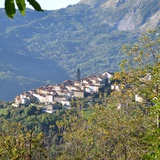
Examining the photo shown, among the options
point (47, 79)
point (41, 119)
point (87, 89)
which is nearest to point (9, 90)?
point (47, 79)

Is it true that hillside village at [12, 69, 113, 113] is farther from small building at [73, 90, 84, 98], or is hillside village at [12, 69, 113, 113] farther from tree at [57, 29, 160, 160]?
tree at [57, 29, 160, 160]

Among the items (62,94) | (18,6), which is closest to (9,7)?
(18,6)

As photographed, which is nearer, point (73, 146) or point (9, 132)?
point (9, 132)

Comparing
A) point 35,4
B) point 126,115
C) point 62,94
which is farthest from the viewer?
point 62,94

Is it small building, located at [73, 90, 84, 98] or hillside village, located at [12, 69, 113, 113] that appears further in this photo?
small building, located at [73, 90, 84, 98]

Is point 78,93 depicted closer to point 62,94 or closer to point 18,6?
point 62,94

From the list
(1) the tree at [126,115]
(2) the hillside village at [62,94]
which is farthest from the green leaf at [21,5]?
(2) the hillside village at [62,94]

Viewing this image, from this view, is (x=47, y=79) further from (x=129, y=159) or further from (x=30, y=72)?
(x=129, y=159)

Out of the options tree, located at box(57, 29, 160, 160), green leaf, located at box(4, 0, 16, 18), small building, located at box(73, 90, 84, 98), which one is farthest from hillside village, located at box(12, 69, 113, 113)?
green leaf, located at box(4, 0, 16, 18)

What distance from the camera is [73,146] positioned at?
8922 millimetres

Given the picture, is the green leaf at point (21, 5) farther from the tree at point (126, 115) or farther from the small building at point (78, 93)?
the small building at point (78, 93)

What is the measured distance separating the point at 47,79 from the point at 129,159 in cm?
17617

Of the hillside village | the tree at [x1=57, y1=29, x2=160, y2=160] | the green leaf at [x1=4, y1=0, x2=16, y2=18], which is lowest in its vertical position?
the hillside village

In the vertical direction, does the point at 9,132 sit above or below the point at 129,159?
above
